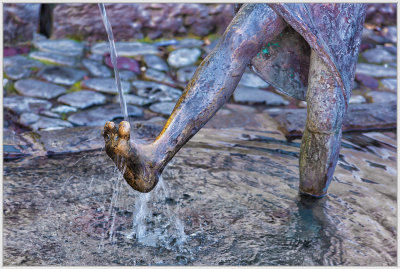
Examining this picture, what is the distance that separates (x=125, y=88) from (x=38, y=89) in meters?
0.63

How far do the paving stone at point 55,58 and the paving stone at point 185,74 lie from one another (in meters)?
0.85

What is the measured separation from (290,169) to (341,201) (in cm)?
40

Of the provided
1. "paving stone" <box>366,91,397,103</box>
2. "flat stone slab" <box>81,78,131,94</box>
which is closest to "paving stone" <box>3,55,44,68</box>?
"flat stone slab" <box>81,78,131,94</box>

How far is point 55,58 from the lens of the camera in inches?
188

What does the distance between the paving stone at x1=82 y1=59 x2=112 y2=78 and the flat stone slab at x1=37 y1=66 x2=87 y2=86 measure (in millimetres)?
85

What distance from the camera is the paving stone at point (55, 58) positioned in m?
4.73

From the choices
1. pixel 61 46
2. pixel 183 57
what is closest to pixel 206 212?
pixel 183 57

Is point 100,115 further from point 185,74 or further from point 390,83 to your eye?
point 390,83

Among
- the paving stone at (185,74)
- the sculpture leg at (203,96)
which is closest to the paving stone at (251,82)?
the paving stone at (185,74)

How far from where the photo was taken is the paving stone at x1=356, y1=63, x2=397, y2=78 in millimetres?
4906

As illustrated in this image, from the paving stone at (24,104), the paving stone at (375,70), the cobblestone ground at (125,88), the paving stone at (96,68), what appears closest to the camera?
the cobblestone ground at (125,88)

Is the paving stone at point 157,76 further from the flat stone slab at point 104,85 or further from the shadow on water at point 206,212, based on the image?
the shadow on water at point 206,212

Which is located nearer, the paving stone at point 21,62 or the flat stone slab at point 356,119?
the flat stone slab at point 356,119

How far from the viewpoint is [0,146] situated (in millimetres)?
2863
